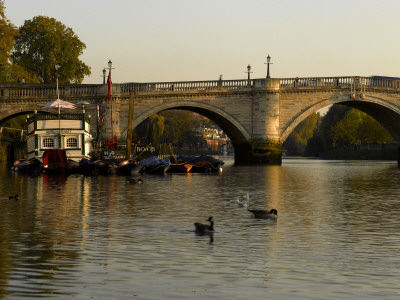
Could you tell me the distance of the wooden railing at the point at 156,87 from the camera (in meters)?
71.3

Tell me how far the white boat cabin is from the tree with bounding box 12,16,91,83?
121 feet

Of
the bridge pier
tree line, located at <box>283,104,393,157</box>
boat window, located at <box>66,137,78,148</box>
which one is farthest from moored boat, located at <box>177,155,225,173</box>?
tree line, located at <box>283,104,393,157</box>

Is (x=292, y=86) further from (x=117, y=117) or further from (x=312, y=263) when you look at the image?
(x=312, y=263)

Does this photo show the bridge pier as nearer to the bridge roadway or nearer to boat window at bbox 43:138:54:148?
the bridge roadway

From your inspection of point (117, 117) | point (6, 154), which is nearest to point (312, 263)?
point (117, 117)

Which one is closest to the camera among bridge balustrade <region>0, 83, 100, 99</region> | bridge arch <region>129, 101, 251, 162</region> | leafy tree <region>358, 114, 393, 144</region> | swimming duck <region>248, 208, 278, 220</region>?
swimming duck <region>248, 208, 278, 220</region>

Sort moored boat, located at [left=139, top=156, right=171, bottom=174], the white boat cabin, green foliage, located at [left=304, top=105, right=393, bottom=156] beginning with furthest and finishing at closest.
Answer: green foliage, located at [left=304, top=105, right=393, bottom=156] < the white boat cabin < moored boat, located at [left=139, top=156, right=171, bottom=174]

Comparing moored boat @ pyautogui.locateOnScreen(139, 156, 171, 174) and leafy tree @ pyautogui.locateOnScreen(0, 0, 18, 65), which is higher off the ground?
leafy tree @ pyautogui.locateOnScreen(0, 0, 18, 65)

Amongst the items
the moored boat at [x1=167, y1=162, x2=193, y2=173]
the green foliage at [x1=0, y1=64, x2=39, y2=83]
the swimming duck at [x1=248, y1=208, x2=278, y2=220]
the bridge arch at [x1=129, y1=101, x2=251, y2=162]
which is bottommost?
the swimming duck at [x1=248, y1=208, x2=278, y2=220]

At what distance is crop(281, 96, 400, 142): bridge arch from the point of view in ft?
247

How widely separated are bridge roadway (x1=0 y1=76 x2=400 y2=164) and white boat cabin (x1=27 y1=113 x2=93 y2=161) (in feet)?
46.4

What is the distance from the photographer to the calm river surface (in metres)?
12.0

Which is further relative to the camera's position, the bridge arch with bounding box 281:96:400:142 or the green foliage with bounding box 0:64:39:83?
the green foliage with bounding box 0:64:39:83

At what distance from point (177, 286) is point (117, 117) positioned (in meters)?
59.6
